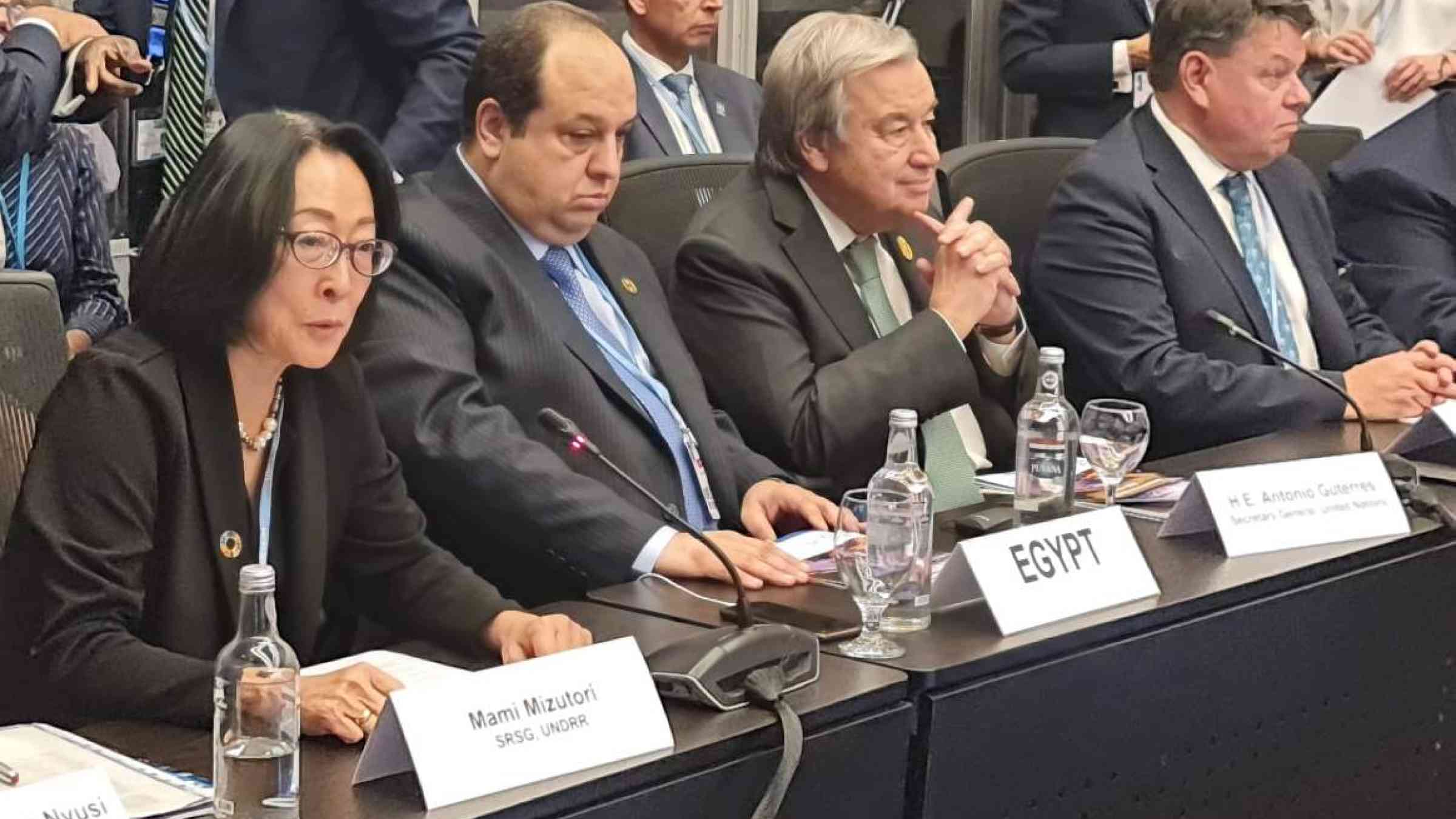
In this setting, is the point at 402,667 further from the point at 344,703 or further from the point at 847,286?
the point at 847,286

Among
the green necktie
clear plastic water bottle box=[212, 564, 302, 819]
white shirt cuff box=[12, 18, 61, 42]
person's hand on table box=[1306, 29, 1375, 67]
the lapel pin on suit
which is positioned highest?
white shirt cuff box=[12, 18, 61, 42]

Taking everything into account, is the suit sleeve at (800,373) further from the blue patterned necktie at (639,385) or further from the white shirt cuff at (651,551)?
the white shirt cuff at (651,551)

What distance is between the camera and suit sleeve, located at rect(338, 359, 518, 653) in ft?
6.73

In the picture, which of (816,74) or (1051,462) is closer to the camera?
(1051,462)

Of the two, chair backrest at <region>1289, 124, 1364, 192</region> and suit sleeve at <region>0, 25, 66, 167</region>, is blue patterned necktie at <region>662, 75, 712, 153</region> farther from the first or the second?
suit sleeve at <region>0, 25, 66, 167</region>

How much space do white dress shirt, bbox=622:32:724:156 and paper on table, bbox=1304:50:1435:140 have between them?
52.0 inches

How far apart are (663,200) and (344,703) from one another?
1.54 m

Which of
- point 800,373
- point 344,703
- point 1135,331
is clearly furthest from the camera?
point 1135,331

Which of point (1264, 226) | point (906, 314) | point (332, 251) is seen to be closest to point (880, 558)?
point (332, 251)

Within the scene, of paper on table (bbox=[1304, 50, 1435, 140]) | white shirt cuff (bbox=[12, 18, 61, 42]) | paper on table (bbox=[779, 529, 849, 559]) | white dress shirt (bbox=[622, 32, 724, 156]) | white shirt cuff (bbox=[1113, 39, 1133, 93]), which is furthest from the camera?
white shirt cuff (bbox=[1113, 39, 1133, 93])

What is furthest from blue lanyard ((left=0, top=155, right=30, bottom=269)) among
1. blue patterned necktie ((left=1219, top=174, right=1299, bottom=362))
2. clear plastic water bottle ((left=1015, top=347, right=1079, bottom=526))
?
blue patterned necktie ((left=1219, top=174, right=1299, bottom=362))

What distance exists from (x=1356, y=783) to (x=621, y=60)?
125 cm

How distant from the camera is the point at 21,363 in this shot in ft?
6.81

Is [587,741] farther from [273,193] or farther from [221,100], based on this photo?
[221,100]
